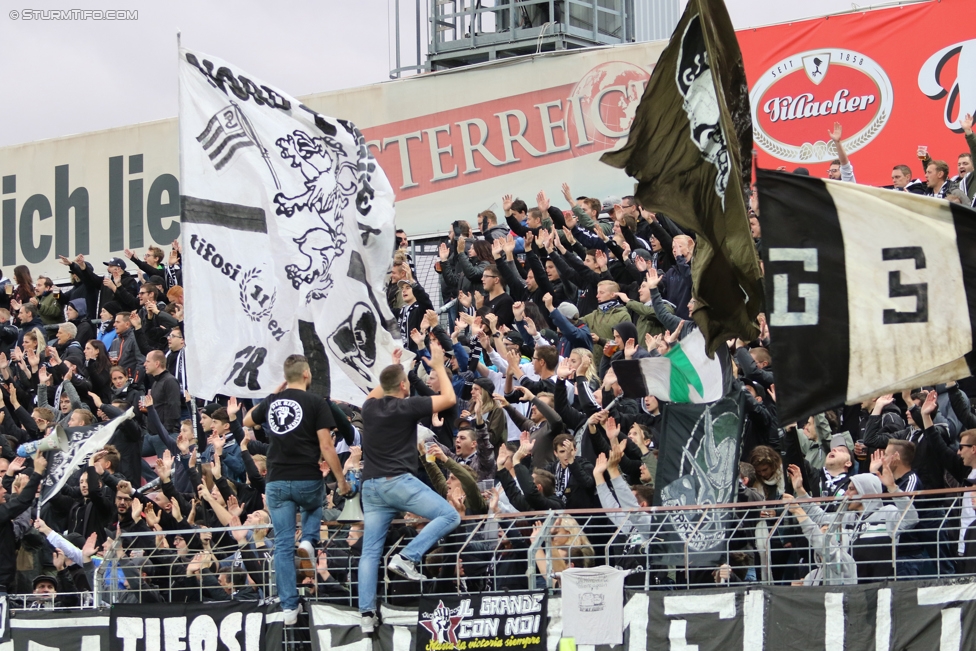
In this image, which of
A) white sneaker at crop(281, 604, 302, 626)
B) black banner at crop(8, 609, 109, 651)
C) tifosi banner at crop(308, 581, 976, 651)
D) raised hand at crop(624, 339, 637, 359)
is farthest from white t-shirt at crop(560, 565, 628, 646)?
black banner at crop(8, 609, 109, 651)

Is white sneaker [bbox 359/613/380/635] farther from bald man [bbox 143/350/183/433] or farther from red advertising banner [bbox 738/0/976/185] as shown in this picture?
red advertising banner [bbox 738/0/976/185]

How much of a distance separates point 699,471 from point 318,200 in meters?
4.39

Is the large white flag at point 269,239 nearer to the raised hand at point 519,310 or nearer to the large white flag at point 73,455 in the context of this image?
the large white flag at point 73,455

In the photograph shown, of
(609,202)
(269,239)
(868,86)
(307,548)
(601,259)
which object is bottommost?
(307,548)

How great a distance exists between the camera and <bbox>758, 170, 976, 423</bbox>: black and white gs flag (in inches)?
323

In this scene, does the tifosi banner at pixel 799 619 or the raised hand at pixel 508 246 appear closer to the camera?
the tifosi banner at pixel 799 619

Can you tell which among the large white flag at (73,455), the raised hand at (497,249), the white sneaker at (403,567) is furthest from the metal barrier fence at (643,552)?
the raised hand at (497,249)

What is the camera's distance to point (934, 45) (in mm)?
18875

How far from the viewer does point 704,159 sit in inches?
382

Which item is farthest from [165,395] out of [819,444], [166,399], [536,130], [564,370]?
[819,444]

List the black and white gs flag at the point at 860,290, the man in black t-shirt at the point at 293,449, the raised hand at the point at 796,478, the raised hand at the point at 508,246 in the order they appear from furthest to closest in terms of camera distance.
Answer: the raised hand at the point at 508,246 → the man in black t-shirt at the point at 293,449 → the raised hand at the point at 796,478 → the black and white gs flag at the point at 860,290

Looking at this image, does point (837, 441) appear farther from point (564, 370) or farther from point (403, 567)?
point (403, 567)

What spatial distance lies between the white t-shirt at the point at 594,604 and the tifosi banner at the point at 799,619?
0.08 metres

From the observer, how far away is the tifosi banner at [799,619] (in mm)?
9641
